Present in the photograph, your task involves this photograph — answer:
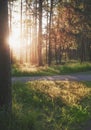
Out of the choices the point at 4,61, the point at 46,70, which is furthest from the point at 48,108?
the point at 46,70

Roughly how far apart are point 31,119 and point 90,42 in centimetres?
4789

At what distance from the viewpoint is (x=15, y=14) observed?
46.4m

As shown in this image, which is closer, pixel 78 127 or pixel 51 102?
pixel 78 127

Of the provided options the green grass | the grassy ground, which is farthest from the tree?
the green grass

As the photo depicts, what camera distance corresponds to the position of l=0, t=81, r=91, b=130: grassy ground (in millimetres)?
8562

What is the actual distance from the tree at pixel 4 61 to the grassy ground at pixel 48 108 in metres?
0.42

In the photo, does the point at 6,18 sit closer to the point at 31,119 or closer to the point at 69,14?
the point at 31,119

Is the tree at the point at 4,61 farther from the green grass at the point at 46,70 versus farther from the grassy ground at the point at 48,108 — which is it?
the green grass at the point at 46,70

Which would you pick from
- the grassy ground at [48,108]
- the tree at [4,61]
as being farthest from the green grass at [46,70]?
the tree at [4,61]

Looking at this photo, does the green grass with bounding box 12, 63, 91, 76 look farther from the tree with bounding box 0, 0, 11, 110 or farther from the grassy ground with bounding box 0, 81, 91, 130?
the tree with bounding box 0, 0, 11, 110

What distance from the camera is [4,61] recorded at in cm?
915

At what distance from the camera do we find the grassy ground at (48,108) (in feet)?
28.1

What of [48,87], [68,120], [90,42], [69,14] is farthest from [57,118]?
[90,42]

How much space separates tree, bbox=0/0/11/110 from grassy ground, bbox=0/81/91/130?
422mm
